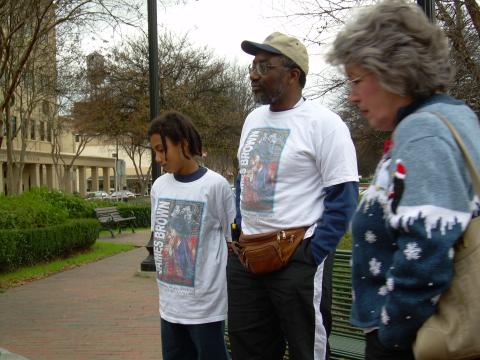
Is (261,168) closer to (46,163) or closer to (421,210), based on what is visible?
(421,210)

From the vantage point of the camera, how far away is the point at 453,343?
144cm

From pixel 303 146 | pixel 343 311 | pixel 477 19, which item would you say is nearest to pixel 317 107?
pixel 303 146

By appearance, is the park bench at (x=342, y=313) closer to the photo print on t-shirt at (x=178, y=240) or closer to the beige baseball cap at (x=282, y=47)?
the photo print on t-shirt at (x=178, y=240)

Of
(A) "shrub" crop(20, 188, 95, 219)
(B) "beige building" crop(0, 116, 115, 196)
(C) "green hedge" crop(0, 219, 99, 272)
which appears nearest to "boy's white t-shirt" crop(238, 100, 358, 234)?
(C) "green hedge" crop(0, 219, 99, 272)

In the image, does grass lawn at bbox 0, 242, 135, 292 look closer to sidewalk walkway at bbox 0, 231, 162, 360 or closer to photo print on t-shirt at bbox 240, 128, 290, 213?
sidewalk walkway at bbox 0, 231, 162, 360

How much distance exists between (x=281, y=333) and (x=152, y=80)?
7.00 metres

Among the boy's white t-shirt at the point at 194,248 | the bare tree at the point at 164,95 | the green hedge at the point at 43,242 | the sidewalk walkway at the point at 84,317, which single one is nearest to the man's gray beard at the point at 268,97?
the boy's white t-shirt at the point at 194,248

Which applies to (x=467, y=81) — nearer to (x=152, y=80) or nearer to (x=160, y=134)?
(x=152, y=80)

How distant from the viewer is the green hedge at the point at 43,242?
32.9 feet

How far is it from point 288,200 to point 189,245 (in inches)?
27.1

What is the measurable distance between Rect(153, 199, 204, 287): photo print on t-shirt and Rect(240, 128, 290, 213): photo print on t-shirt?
1.38ft

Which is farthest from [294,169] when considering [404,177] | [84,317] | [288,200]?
[84,317]

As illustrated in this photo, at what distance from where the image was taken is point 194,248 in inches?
118

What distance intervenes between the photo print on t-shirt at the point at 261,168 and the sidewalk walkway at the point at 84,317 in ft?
9.74
